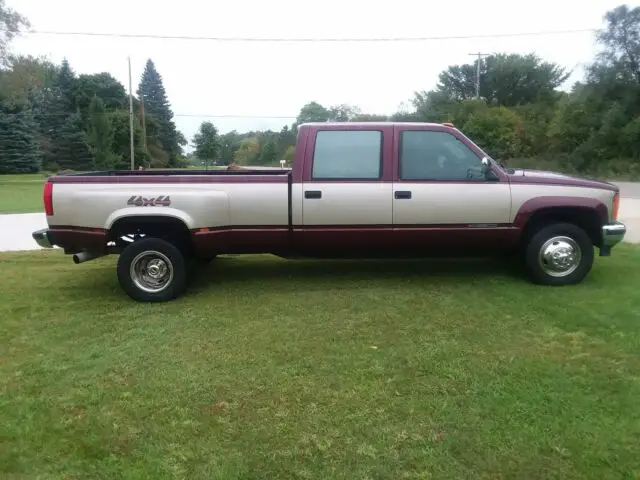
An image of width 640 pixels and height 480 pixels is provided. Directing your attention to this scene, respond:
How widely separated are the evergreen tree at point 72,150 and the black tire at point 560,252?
210 feet

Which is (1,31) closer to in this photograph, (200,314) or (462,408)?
(200,314)

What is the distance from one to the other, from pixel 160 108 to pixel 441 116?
46.0 meters

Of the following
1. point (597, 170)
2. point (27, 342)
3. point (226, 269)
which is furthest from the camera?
point (597, 170)

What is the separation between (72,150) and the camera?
6456 centimetres

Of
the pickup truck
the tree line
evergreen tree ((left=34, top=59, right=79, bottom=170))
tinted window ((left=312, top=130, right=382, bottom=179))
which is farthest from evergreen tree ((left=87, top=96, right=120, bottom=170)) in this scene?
tinted window ((left=312, top=130, right=382, bottom=179))

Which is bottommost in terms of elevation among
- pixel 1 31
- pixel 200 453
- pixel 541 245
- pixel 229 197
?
pixel 200 453

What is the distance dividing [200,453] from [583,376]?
8.34 ft

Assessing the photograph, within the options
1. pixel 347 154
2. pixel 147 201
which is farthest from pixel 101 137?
pixel 347 154

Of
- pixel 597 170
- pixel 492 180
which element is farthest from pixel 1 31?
pixel 492 180

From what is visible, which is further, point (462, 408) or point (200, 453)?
point (462, 408)

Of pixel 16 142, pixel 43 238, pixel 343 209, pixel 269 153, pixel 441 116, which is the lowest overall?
pixel 43 238

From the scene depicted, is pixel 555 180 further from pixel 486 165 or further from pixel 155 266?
pixel 155 266

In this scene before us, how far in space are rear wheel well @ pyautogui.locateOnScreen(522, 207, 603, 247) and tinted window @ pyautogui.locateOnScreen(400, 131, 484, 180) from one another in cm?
79

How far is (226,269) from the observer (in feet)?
24.7
